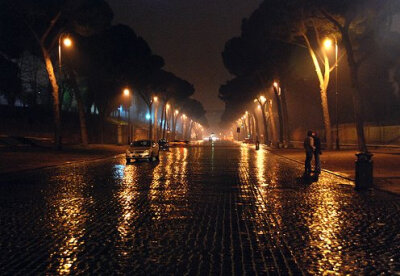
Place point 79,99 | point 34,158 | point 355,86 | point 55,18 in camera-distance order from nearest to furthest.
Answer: point 355,86
point 34,158
point 55,18
point 79,99

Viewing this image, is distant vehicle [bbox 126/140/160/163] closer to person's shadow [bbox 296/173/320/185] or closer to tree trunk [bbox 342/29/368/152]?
person's shadow [bbox 296/173/320/185]

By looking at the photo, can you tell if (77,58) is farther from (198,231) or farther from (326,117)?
(198,231)

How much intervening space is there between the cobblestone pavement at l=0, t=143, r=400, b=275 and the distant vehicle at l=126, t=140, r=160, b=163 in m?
14.7

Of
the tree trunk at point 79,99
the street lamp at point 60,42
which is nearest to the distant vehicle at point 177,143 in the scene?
the tree trunk at point 79,99

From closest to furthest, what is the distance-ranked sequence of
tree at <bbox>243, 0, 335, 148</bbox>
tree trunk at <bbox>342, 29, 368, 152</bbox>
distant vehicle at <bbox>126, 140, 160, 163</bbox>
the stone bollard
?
the stone bollard, tree trunk at <bbox>342, 29, 368, 152</bbox>, distant vehicle at <bbox>126, 140, 160, 163</bbox>, tree at <bbox>243, 0, 335, 148</bbox>

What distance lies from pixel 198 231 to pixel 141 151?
21902 millimetres

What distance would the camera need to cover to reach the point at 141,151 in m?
29.6

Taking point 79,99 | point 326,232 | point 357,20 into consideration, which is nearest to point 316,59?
point 357,20

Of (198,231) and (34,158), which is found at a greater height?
(34,158)

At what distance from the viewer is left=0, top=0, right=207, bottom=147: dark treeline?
34.5m

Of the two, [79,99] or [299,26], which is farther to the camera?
[79,99]

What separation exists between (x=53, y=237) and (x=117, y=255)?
1.70m

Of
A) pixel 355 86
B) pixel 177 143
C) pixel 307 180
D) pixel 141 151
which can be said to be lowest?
pixel 307 180

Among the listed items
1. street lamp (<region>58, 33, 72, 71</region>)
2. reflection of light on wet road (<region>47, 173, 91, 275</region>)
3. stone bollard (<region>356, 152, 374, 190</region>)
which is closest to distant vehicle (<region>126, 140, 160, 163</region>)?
street lamp (<region>58, 33, 72, 71</region>)
